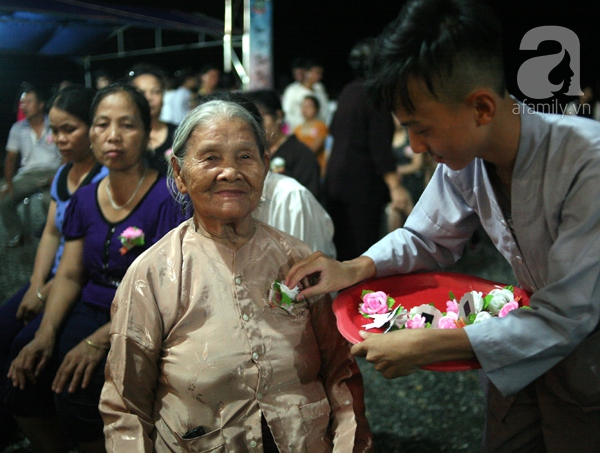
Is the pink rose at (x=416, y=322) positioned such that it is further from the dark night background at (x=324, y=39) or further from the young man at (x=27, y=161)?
the young man at (x=27, y=161)

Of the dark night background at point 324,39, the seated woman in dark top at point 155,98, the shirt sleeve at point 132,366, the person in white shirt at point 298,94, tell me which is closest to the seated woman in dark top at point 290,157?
the seated woman in dark top at point 155,98

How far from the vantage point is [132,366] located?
1578 millimetres

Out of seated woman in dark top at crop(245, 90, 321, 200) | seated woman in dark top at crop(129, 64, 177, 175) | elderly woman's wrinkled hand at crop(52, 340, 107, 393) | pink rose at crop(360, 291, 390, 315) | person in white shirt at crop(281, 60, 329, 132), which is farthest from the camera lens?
person in white shirt at crop(281, 60, 329, 132)

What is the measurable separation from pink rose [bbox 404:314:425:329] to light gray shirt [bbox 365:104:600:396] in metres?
0.26

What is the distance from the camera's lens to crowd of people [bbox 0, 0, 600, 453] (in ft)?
4.46

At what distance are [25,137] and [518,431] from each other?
7.99 ft

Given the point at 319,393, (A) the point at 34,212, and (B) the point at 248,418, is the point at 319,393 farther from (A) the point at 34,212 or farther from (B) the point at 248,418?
(A) the point at 34,212

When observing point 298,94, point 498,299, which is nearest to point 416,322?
point 498,299

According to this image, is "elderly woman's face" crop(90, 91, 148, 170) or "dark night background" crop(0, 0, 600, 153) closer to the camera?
"elderly woman's face" crop(90, 91, 148, 170)

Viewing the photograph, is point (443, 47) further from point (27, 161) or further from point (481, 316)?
point (27, 161)

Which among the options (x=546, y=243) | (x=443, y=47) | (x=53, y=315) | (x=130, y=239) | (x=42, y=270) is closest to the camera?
(x=443, y=47)

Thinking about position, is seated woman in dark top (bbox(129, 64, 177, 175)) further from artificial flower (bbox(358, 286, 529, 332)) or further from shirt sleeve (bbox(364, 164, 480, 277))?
artificial flower (bbox(358, 286, 529, 332))

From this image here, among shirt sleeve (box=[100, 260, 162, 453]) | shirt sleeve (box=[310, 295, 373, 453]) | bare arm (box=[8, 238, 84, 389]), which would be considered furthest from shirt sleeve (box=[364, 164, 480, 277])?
bare arm (box=[8, 238, 84, 389])

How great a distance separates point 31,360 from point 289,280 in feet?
4.06
